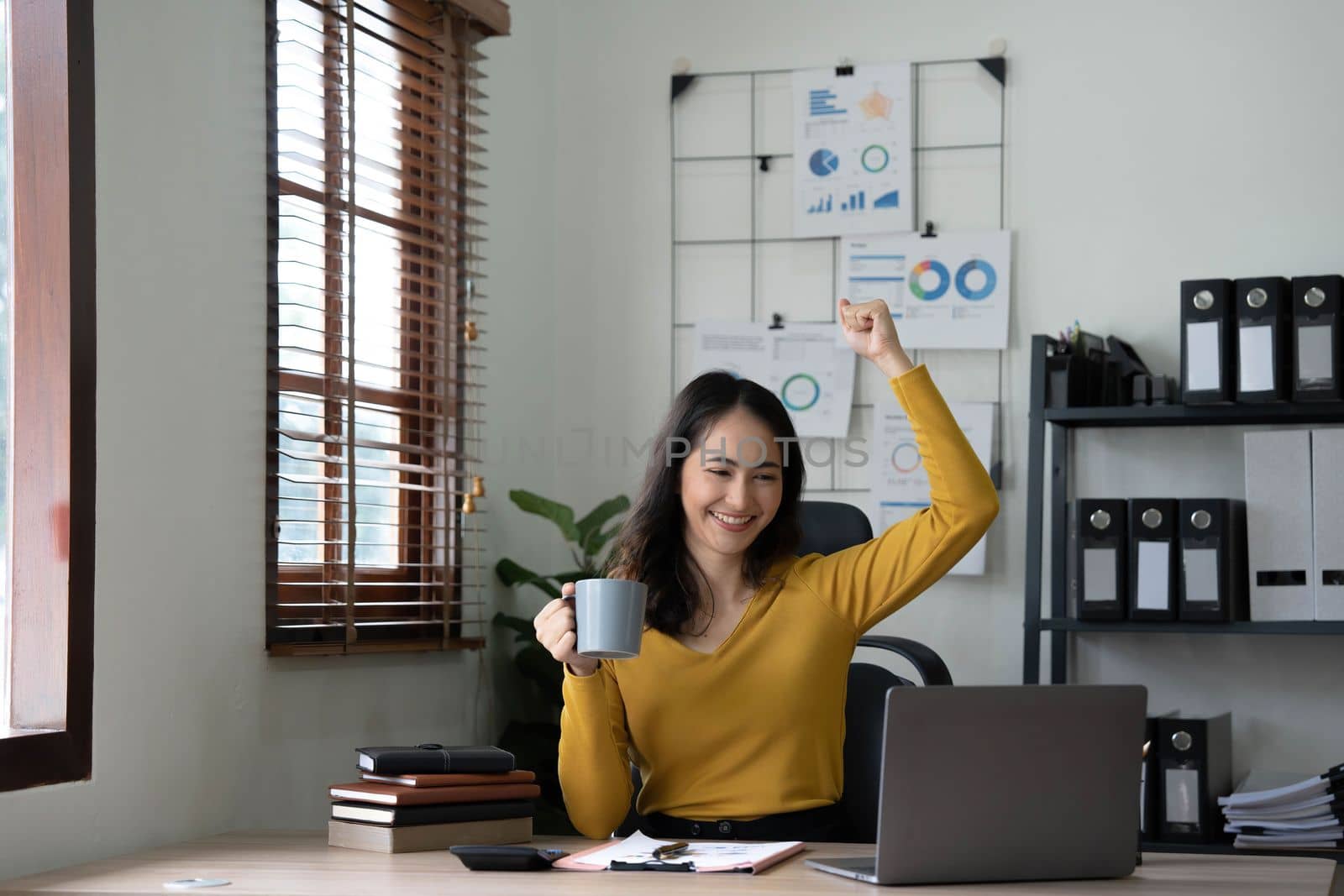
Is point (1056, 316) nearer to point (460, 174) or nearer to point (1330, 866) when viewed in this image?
point (460, 174)

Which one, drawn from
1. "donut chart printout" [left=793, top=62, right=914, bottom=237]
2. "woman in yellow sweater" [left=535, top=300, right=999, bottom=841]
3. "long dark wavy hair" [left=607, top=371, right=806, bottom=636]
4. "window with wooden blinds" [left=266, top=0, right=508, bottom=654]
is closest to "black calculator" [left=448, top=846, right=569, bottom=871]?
"woman in yellow sweater" [left=535, top=300, right=999, bottom=841]

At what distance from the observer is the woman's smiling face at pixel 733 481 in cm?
195

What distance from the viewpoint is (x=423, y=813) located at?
5.71 feet

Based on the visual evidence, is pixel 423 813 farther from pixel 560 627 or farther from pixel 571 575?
pixel 571 575

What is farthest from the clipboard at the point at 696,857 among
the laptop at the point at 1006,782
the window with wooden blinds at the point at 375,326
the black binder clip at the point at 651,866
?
the window with wooden blinds at the point at 375,326

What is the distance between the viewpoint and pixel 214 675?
2197mm

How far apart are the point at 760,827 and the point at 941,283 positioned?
1.75 metres

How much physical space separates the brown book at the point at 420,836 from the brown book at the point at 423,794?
0.03 metres

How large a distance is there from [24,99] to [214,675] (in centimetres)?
88

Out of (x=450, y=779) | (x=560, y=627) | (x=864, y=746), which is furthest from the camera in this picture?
(x=864, y=746)

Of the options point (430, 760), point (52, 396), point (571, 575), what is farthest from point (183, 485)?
point (571, 575)

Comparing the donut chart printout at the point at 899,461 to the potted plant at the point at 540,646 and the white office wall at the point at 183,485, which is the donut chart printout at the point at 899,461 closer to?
the potted plant at the point at 540,646

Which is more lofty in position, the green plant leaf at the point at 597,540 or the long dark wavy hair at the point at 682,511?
the long dark wavy hair at the point at 682,511

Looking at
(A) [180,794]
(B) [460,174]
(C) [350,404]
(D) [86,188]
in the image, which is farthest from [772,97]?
(A) [180,794]
